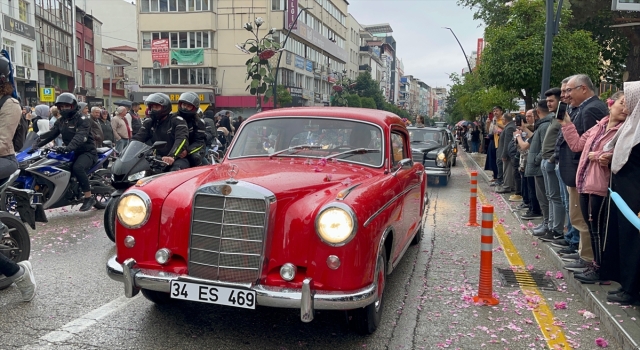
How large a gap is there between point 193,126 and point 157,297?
3906 millimetres

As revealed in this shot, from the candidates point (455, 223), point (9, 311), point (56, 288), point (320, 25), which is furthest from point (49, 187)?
point (320, 25)

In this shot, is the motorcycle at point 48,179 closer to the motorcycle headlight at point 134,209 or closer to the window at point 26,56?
the motorcycle headlight at point 134,209

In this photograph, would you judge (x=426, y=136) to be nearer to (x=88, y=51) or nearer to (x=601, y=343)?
(x=601, y=343)

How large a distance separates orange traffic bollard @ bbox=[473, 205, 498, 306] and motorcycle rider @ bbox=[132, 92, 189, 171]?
4166 mm

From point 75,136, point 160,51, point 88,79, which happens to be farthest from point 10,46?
point 75,136

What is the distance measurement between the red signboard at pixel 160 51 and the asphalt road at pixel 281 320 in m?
42.0

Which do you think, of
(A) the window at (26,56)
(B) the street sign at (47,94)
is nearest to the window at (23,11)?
(A) the window at (26,56)

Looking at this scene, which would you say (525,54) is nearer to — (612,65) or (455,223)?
(455,223)

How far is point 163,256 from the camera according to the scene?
12.9ft

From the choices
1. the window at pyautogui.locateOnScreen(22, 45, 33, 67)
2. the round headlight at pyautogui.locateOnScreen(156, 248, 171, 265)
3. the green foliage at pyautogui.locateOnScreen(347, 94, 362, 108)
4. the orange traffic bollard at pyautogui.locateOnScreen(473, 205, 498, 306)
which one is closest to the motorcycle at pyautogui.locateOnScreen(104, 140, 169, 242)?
the round headlight at pyautogui.locateOnScreen(156, 248, 171, 265)

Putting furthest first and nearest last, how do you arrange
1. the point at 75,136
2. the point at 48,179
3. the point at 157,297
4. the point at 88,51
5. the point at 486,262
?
the point at 88,51
the point at 75,136
the point at 48,179
the point at 486,262
the point at 157,297

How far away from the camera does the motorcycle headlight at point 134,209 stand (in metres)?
4.01

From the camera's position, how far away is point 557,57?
46.2ft

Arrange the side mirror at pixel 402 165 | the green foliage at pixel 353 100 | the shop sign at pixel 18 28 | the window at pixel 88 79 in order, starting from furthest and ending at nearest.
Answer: the green foliage at pixel 353 100
the window at pixel 88 79
the shop sign at pixel 18 28
the side mirror at pixel 402 165
